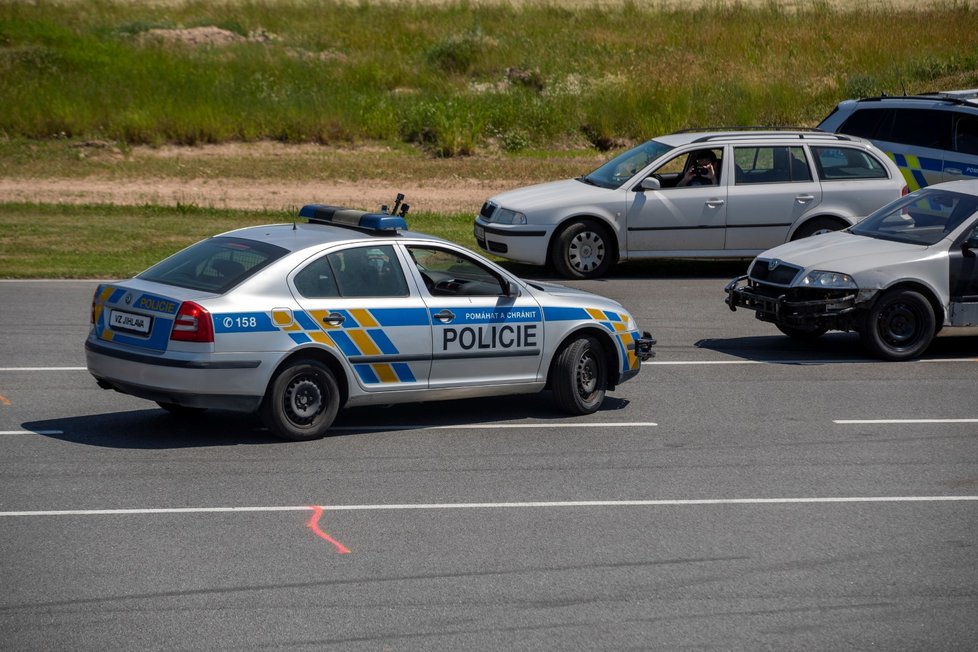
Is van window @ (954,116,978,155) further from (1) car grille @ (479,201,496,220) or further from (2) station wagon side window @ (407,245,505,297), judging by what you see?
(2) station wagon side window @ (407,245,505,297)

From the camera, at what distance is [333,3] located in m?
41.7

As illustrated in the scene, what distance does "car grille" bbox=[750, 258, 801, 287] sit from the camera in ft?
42.5

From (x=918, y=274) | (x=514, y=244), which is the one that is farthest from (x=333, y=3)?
(x=918, y=274)

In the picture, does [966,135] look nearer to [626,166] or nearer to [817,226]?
[817,226]

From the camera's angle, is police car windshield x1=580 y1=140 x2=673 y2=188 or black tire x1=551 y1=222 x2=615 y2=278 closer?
black tire x1=551 y1=222 x2=615 y2=278

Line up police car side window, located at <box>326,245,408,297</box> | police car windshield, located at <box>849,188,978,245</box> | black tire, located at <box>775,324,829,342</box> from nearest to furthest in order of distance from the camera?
1. police car side window, located at <box>326,245,408,297</box>
2. police car windshield, located at <box>849,188,978,245</box>
3. black tire, located at <box>775,324,829,342</box>

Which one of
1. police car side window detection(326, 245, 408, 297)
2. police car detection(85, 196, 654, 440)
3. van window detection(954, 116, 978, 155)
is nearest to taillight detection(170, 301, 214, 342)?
police car detection(85, 196, 654, 440)

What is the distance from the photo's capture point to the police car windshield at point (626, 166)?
1753 cm

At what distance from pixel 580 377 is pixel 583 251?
276 inches

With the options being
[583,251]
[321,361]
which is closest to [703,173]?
[583,251]

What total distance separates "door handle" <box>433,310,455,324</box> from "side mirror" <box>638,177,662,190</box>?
7.89 meters

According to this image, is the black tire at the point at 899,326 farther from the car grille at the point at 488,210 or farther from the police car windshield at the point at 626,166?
the car grille at the point at 488,210

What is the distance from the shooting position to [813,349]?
1367cm

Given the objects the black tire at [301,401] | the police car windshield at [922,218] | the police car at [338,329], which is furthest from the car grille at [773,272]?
the black tire at [301,401]
